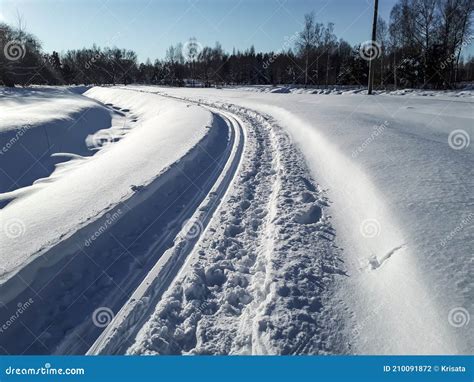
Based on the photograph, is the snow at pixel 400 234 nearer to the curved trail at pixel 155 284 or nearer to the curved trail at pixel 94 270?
the curved trail at pixel 155 284

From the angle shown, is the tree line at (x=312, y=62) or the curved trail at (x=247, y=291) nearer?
the curved trail at (x=247, y=291)

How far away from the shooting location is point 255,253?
4160mm

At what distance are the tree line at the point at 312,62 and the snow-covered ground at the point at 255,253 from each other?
17688mm

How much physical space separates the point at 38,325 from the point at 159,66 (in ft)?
278

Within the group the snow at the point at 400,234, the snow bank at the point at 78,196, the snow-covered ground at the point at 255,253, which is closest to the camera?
the snow at the point at 400,234

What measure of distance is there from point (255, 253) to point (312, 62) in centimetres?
5255

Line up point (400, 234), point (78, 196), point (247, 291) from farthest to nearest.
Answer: point (78, 196), point (400, 234), point (247, 291)

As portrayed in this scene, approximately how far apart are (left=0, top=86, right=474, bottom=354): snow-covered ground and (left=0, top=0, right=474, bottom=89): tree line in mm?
17688

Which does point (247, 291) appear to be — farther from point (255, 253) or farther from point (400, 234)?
point (400, 234)

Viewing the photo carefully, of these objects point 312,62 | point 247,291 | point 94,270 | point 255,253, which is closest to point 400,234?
point 255,253

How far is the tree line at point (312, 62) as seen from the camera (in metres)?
33.3

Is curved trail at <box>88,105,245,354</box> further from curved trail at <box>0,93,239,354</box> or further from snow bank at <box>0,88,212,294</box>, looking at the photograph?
snow bank at <box>0,88,212,294</box>

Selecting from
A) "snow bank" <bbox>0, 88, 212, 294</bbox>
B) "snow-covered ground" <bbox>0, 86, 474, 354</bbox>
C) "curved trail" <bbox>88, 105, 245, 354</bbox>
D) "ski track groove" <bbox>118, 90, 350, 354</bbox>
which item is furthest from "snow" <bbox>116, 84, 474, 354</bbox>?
"snow bank" <bbox>0, 88, 212, 294</bbox>

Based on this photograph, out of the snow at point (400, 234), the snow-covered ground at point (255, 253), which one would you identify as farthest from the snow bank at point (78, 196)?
the snow at point (400, 234)
